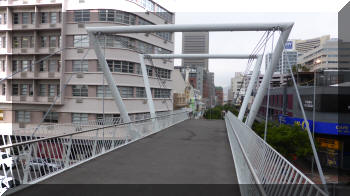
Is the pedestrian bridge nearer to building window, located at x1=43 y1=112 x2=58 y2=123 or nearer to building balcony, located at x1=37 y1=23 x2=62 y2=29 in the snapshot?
building window, located at x1=43 y1=112 x2=58 y2=123

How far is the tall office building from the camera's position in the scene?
27.7 m

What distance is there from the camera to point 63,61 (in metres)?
28.0

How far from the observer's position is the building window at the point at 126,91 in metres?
28.3

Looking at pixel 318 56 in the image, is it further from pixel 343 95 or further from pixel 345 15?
pixel 343 95

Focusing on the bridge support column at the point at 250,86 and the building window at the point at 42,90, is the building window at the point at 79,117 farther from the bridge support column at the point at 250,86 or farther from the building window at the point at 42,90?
the bridge support column at the point at 250,86

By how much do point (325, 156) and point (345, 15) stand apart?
51.7m

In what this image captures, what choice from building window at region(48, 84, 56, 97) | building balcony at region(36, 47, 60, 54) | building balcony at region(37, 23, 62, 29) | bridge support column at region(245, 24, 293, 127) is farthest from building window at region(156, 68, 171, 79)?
bridge support column at region(245, 24, 293, 127)

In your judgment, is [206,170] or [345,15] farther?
[345,15]

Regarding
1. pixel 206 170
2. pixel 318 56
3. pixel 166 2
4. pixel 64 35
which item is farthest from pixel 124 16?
pixel 318 56

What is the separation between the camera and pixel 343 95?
78.1ft

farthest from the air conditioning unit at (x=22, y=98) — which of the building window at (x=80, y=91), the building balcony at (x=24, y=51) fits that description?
the building window at (x=80, y=91)

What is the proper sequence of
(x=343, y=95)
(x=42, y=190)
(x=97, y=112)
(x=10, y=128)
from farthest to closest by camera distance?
(x=10, y=128), (x=97, y=112), (x=343, y=95), (x=42, y=190)

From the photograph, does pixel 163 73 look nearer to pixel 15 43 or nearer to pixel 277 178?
pixel 15 43

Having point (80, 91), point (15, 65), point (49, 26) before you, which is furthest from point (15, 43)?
point (80, 91)
